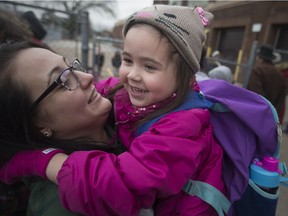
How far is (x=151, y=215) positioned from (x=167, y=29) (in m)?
0.90

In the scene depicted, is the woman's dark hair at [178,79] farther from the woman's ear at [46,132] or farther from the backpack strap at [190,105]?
the woman's ear at [46,132]

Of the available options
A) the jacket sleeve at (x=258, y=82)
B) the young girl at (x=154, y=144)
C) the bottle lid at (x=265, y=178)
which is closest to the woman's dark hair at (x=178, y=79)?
the young girl at (x=154, y=144)

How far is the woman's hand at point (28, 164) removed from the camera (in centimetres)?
114

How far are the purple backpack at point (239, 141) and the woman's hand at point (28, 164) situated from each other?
452 mm

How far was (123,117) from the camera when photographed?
1451mm

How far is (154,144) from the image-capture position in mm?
1074

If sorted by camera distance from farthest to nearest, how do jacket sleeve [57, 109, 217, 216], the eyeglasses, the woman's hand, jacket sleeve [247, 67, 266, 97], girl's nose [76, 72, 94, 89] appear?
jacket sleeve [247, 67, 266, 97] < girl's nose [76, 72, 94, 89] < the eyeglasses < the woman's hand < jacket sleeve [57, 109, 217, 216]

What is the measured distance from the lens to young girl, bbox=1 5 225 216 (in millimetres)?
1021

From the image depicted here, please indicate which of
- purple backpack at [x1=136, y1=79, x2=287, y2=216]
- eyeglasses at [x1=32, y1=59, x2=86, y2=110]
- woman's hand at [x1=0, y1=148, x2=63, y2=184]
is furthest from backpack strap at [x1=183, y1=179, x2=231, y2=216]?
eyeglasses at [x1=32, y1=59, x2=86, y2=110]

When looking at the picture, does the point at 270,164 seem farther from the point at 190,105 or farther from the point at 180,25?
the point at 180,25

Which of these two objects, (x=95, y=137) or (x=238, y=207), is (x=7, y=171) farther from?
(x=238, y=207)

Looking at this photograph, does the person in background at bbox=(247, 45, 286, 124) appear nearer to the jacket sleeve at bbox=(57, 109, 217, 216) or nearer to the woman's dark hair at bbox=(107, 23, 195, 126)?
the woman's dark hair at bbox=(107, 23, 195, 126)

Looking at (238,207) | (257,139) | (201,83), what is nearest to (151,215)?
(238,207)

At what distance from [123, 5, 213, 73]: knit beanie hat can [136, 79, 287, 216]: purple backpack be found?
0.73ft
